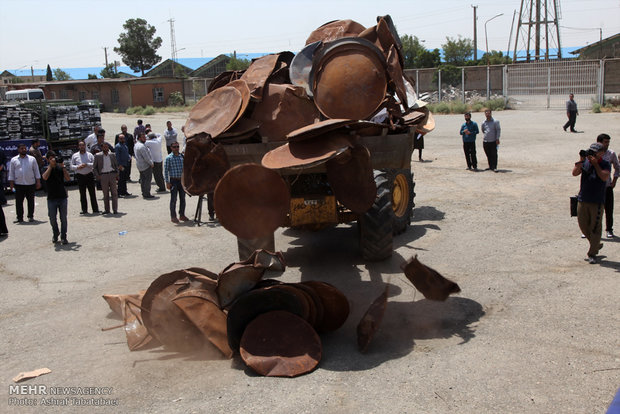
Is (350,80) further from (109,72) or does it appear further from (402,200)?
(109,72)

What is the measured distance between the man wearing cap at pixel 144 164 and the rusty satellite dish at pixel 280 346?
11242 millimetres

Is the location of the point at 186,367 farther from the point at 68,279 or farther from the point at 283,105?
the point at 68,279

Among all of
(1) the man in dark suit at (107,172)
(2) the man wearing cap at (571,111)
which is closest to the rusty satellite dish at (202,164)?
(1) the man in dark suit at (107,172)

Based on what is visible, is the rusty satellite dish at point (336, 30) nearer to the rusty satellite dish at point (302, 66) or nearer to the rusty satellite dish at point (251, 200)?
the rusty satellite dish at point (302, 66)

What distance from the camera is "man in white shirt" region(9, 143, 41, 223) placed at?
1407 cm

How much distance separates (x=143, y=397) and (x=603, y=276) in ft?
20.6

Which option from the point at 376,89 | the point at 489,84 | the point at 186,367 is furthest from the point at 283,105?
the point at 489,84

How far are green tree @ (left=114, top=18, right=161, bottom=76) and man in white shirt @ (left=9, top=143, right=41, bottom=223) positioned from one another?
76422 millimetres

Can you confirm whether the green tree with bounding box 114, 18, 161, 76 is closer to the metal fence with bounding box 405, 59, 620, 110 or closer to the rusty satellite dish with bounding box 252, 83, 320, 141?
the metal fence with bounding box 405, 59, 620, 110

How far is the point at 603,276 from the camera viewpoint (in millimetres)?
8031

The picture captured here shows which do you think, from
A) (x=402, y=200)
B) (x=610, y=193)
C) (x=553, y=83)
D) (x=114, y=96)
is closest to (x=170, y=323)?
(x=402, y=200)

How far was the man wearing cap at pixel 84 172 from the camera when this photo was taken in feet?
47.3

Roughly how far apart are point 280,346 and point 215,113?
3.18 m

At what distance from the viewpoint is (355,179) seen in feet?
21.5
